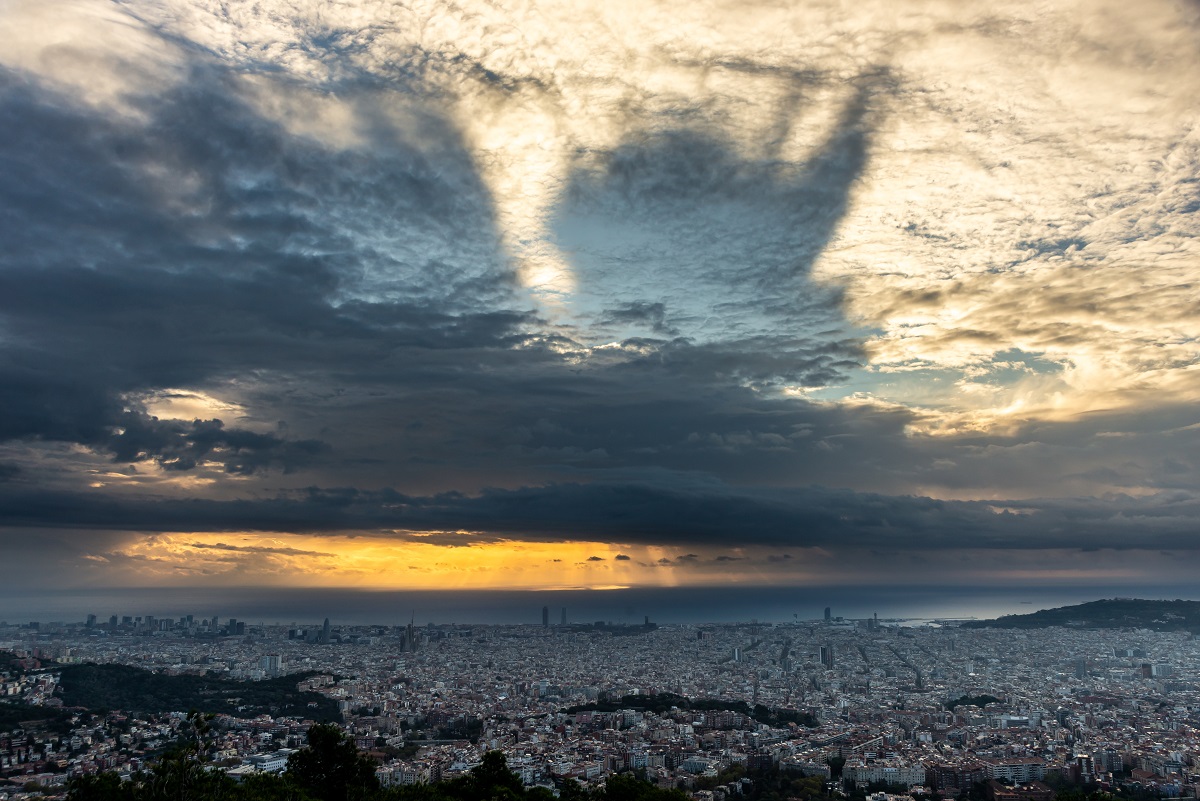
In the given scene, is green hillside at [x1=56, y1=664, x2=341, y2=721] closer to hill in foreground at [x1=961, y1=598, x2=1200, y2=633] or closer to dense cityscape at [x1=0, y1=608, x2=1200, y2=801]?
dense cityscape at [x1=0, y1=608, x2=1200, y2=801]

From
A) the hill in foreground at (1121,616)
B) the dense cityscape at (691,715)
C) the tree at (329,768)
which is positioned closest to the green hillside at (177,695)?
the dense cityscape at (691,715)

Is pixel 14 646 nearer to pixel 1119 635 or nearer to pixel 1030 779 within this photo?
pixel 1030 779

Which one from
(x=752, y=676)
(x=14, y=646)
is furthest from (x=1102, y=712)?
(x=14, y=646)

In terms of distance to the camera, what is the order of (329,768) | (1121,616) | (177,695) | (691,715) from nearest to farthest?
1. (329,768)
2. (177,695)
3. (691,715)
4. (1121,616)

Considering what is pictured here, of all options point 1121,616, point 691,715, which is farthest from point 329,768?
point 1121,616

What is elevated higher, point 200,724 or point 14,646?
point 200,724

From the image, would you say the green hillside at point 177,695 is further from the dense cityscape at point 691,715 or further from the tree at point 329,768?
the tree at point 329,768

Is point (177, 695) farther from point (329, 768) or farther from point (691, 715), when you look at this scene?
point (329, 768)
